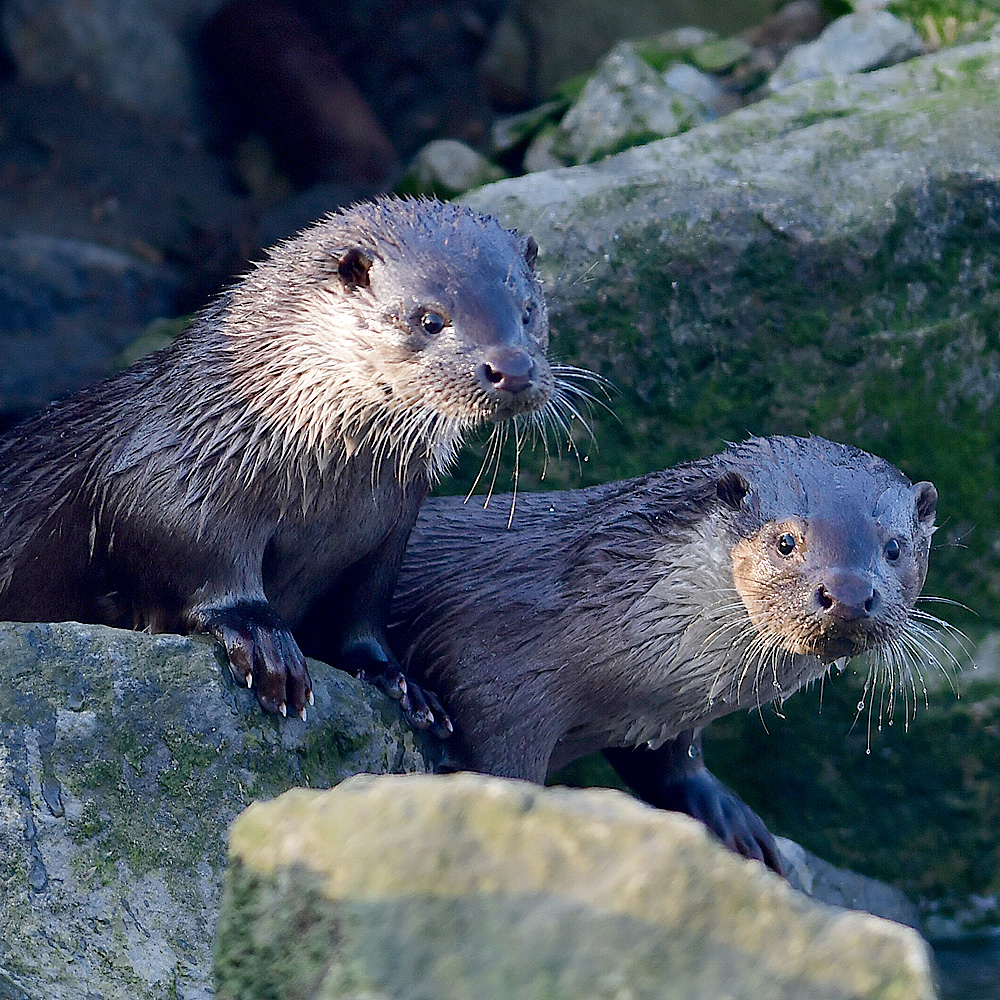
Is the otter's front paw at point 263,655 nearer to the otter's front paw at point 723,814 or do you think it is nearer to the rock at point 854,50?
the otter's front paw at point 723,814

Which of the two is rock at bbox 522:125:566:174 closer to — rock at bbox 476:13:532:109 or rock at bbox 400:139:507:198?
rock at bbox 400:139:507:198

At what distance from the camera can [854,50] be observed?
564 cm

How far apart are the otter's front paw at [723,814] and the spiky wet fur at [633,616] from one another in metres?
0.29

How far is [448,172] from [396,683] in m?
2.89

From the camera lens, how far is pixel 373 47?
846 centimetres

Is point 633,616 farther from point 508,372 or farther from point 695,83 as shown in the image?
Result: point 695,83

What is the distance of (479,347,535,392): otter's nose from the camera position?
2727 mm

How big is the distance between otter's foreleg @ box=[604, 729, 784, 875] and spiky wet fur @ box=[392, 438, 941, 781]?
0.79 feet

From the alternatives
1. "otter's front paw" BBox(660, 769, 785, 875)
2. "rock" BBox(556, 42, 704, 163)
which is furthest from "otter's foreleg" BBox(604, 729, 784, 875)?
"rock" BBox(556, 42, 704, 163)

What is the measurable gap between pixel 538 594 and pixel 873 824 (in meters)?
1.45

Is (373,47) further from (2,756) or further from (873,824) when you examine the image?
(2,756)

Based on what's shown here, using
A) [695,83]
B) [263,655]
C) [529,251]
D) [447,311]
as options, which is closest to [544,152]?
[695,83]

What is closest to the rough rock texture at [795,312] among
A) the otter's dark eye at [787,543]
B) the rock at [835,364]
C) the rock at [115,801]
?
the rock at [835,364]

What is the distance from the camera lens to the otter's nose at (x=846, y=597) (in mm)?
2840
